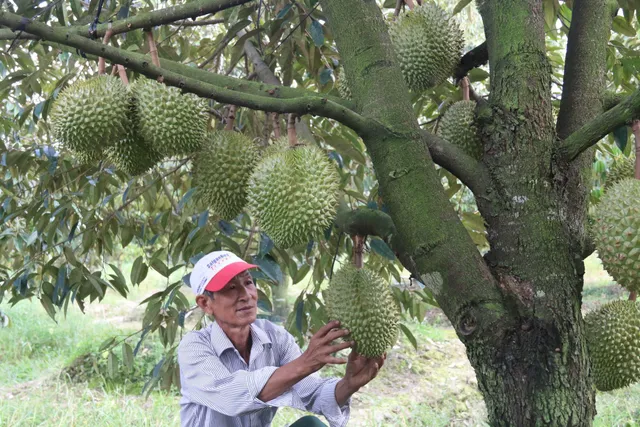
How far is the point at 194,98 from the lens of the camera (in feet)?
4.29

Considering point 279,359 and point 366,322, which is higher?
point 366,322

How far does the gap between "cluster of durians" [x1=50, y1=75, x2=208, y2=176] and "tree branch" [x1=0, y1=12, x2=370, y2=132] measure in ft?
0.44

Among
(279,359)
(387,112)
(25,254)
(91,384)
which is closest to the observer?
(387,112)

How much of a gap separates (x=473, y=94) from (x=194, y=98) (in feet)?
2.23

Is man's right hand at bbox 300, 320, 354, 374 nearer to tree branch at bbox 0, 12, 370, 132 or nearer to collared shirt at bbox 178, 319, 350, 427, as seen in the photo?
collared shirt at bbox 178, 319, 350, 427

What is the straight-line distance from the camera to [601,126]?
0.99 m

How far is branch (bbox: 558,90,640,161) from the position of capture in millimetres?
942

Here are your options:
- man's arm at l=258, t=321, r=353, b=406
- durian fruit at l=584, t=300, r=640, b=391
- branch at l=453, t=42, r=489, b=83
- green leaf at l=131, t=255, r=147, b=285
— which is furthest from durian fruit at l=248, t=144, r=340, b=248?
A: green leaf at l=131, t=255, r=147, b=285

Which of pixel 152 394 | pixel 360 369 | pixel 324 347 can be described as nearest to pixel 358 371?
pixel 360 369

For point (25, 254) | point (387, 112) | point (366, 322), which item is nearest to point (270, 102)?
point (387, 112)

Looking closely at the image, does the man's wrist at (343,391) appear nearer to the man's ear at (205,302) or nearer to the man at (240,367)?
the man at (240,367)

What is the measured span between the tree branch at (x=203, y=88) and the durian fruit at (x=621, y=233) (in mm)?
460

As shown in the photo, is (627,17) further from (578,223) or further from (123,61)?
(123,61)

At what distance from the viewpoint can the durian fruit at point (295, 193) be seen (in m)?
1.16
